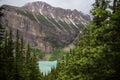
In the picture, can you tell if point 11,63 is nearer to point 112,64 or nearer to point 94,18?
point 94,18

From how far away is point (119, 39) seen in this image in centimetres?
1597

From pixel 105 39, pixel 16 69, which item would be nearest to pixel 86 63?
pixel 105 39

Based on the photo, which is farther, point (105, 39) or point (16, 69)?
point (16, 69)

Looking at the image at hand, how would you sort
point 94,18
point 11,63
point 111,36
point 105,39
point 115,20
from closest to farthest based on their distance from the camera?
point 115,20, point 111,36, point 105,39, point 94,18, point 11,63

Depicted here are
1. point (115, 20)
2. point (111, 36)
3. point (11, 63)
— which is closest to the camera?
point (115, 20)

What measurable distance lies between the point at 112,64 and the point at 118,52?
1069 mm

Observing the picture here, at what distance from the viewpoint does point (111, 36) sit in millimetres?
16406

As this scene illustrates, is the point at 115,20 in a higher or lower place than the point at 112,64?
higher

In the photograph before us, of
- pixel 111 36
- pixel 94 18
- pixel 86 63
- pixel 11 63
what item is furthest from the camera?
pixel 11 63

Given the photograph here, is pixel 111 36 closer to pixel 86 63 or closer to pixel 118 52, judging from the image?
pixel 118 52

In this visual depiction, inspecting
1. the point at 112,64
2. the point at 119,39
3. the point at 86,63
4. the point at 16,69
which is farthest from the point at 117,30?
the point at 16,69

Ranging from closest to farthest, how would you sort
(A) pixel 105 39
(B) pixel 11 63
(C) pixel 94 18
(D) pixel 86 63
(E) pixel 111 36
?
(E) pixel 111 36 → (A) pixel 105 39 → (D) pixel 86 63 → (C) pixel 94 18 → (B) pixel 11 63

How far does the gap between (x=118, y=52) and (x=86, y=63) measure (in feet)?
15.6

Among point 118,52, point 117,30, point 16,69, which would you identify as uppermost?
point 117,30
